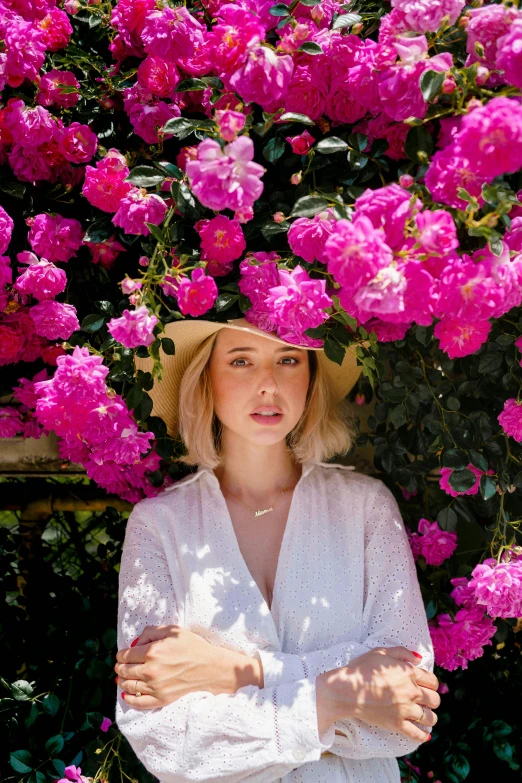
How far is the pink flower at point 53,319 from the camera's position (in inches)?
74.3

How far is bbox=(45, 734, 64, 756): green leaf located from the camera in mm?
2256

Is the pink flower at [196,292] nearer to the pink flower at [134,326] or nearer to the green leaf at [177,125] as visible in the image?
the pink flower at [134,326]

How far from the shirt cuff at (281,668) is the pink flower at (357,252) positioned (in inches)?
37.9

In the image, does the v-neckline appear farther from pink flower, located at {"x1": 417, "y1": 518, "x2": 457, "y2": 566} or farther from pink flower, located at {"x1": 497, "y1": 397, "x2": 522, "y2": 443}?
pink flower, located at {"x1": 497, "y1": 397, "x2": 522, "y2": 443}

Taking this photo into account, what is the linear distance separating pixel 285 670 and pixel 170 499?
0.55 meters

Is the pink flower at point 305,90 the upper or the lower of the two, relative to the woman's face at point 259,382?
upper

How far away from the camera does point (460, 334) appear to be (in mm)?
1551

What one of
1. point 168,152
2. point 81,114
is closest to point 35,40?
point 81,114

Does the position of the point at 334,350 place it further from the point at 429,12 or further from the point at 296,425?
the point at 429,12

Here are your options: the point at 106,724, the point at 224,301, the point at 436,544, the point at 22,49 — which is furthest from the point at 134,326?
the point at 106,724

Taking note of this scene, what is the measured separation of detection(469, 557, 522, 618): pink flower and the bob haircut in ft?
1.84

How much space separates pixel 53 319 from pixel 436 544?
1.13 meters

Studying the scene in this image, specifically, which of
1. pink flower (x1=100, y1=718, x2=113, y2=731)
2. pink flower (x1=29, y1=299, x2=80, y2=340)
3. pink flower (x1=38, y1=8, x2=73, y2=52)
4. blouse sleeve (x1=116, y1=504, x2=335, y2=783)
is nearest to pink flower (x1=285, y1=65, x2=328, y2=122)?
pink flower (x1=38, y1=8, x2=73, y2=52)

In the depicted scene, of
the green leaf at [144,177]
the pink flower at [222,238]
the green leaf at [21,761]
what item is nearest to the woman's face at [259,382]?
the pink flower at [222,238]
